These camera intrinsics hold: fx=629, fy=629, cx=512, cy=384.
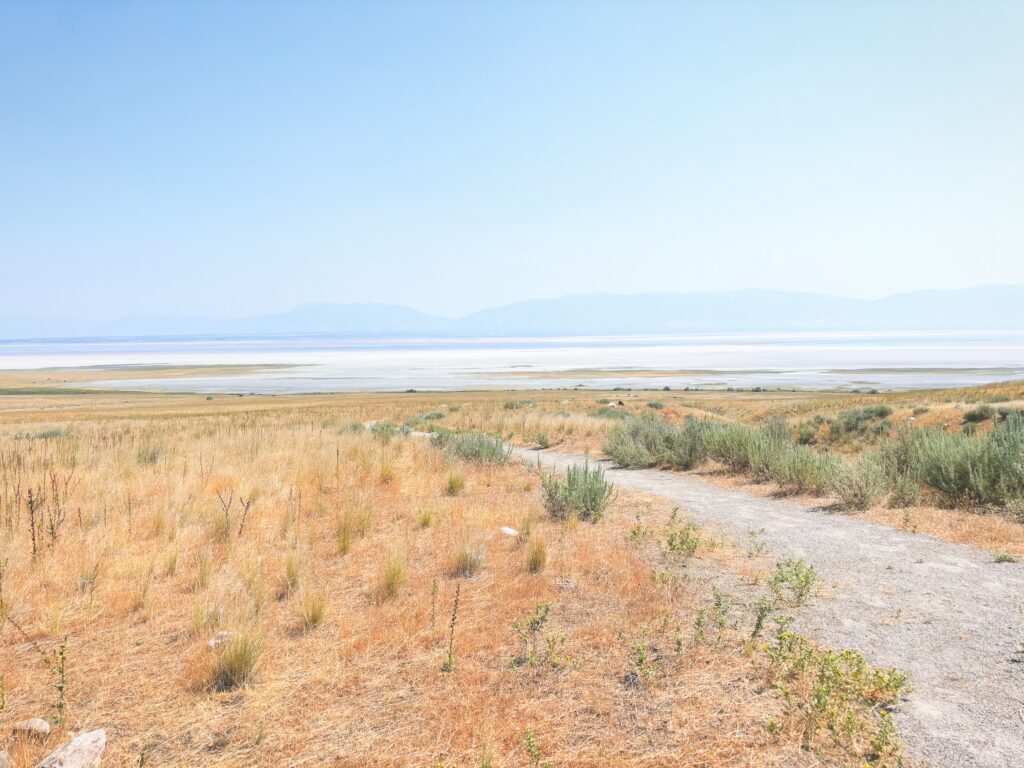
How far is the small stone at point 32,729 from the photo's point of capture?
11.7ft

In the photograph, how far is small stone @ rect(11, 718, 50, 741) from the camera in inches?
140

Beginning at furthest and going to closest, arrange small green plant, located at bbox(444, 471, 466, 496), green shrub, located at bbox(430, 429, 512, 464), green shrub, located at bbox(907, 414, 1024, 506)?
green shrub, located at bbox(430, 429, 512, 464), small green plant, located at bbox(444, 471, 466, 496), green shrub, located at bbox(907, 414, 1024, 506)

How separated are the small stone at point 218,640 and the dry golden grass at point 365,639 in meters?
0.07

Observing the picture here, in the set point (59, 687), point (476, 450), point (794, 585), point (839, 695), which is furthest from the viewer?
point (476, 450)

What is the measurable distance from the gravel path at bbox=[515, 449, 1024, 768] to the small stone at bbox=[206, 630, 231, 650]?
14.1ft

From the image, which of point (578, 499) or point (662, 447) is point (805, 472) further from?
point (578, 499)

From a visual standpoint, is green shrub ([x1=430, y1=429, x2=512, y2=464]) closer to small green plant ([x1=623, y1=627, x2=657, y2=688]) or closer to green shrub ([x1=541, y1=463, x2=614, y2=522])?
green shrub ([x1=541, y1=463, x2=614, y2=522])

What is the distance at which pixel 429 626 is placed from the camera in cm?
495

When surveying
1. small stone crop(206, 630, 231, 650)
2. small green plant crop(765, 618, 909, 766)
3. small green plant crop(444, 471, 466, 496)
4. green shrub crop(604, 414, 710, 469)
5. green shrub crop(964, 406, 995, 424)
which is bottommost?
green shrub crop(964, 406, 995, 424)

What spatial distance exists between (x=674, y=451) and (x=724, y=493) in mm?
3589

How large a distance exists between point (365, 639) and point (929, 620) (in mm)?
4404

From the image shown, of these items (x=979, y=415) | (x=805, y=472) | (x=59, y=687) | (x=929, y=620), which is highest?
(x=59, y=687)

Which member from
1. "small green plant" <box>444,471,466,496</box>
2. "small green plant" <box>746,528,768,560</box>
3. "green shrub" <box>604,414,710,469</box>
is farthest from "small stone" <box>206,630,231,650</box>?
"green shrub" <box>604,414,710,469</box>

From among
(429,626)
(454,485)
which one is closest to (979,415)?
(454,485)
